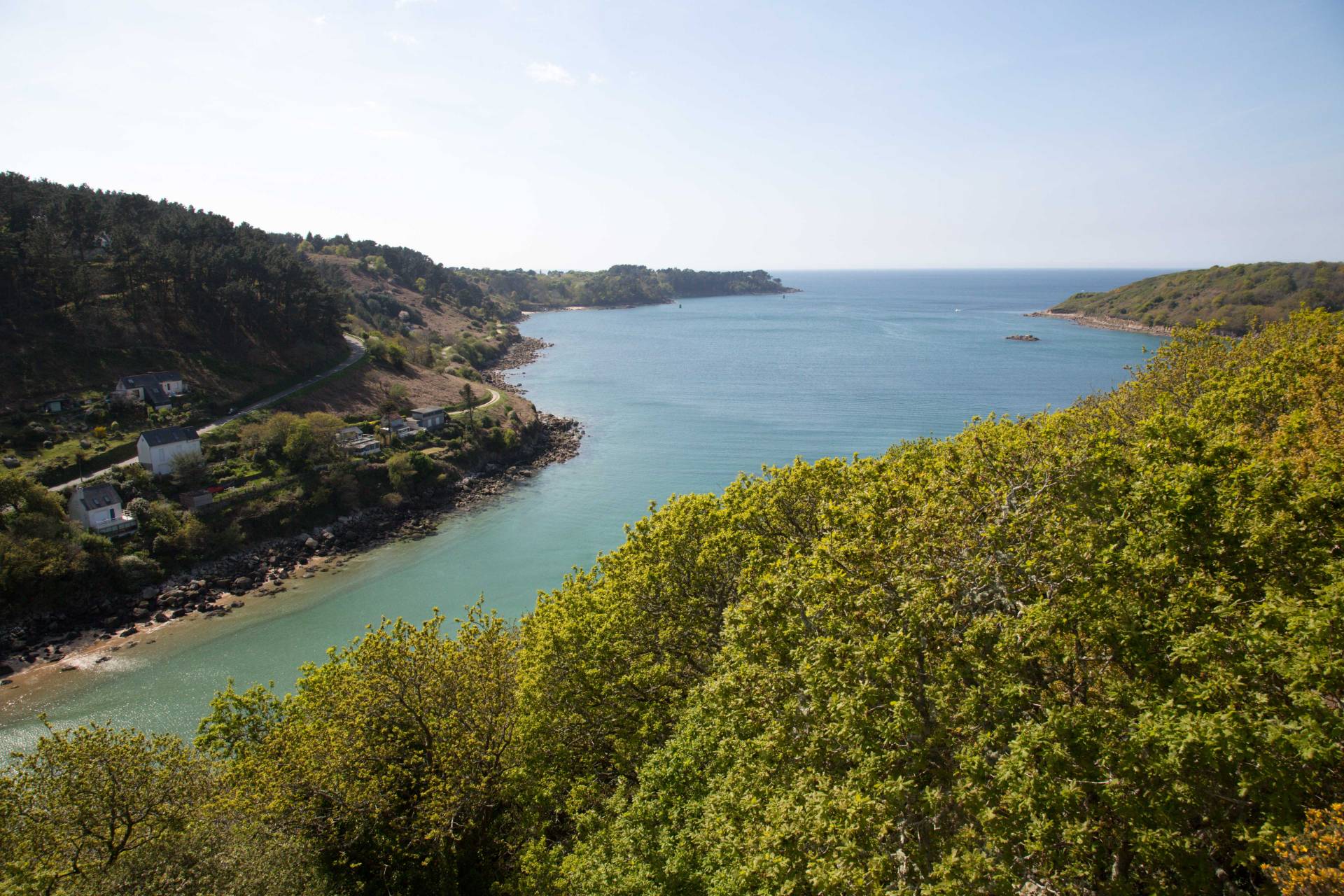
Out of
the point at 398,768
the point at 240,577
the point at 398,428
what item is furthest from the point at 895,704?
the point at 398,428

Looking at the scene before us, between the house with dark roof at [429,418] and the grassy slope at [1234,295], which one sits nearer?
the house with dark roof at [429,418]

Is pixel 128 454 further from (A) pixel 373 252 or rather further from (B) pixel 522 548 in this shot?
(A) pixel 373 252

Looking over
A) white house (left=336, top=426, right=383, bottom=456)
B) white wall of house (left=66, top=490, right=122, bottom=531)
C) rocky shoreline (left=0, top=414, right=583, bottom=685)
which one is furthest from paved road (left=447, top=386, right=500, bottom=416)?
white wall of house (left=66, top=490, right=122, bottom=531)

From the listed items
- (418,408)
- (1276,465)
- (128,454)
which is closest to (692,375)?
(418,408)

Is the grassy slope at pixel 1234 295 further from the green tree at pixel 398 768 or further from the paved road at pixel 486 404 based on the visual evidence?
the green tree at pixel 398 768

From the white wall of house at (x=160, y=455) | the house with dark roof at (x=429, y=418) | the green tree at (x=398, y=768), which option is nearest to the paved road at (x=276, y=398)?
the white wall of house at (x=160, y=455)
